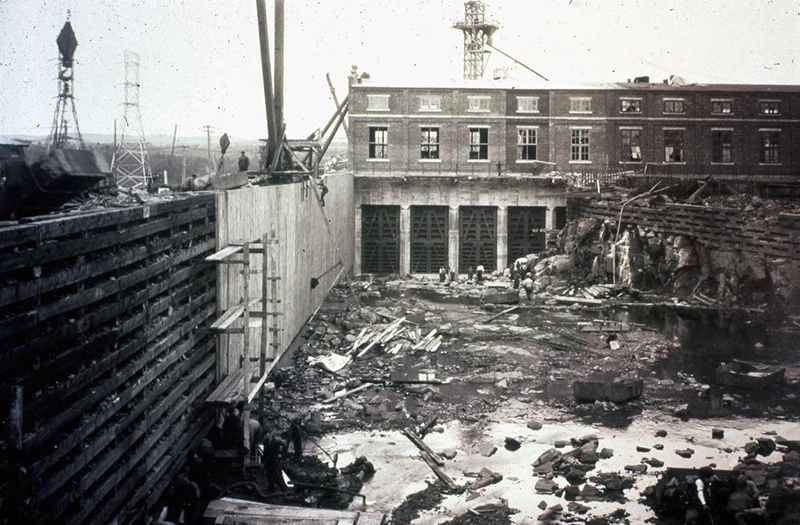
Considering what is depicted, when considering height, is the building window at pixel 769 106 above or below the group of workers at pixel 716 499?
above

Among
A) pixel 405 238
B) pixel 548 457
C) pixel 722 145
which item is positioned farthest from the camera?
pixel 722 145

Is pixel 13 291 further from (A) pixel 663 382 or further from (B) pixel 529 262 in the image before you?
(B) pixel 529 262

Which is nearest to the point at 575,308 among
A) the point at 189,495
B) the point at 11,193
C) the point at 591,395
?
the point at 591,395

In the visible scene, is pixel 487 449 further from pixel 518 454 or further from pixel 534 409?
pixel 534 409

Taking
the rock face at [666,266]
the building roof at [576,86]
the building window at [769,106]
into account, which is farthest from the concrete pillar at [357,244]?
the building window at [769,106]

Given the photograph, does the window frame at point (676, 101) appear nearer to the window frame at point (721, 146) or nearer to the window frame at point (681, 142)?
the window frame at point (681, 142)

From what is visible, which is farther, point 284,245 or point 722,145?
point 722,145

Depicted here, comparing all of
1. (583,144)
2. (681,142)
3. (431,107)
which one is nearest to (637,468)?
(431,107)

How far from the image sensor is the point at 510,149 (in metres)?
39.2

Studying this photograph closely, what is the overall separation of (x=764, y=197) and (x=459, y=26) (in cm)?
2877

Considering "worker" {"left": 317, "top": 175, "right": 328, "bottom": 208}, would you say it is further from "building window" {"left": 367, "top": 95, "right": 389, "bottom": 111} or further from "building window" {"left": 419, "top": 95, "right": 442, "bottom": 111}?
"building window" {"left": 419, "top": 95, "right": 442, "bottom": 111}

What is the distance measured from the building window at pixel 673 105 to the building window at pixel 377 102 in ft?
52.0

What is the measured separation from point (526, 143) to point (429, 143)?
5533mm

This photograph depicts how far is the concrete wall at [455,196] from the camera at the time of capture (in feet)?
125
